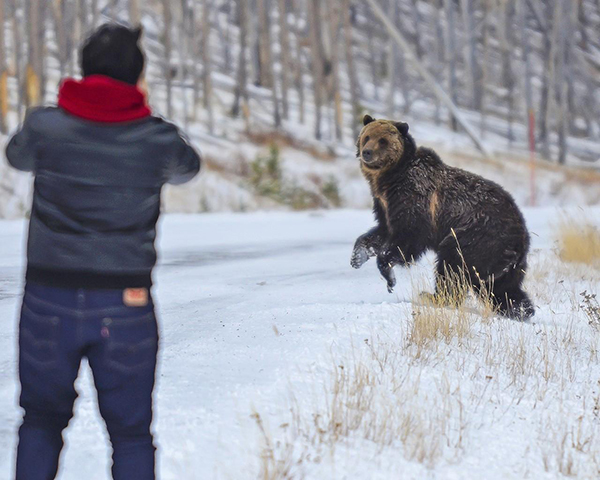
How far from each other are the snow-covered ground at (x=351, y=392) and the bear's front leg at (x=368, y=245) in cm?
35

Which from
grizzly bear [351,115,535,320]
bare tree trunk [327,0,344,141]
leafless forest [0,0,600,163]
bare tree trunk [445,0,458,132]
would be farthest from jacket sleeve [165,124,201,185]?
bare tree trunk [445,0,458,132]

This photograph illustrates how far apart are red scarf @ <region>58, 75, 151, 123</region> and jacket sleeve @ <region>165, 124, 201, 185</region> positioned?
17 centimetres

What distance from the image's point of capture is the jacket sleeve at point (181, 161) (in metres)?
2.49

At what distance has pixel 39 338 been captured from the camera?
2.37m

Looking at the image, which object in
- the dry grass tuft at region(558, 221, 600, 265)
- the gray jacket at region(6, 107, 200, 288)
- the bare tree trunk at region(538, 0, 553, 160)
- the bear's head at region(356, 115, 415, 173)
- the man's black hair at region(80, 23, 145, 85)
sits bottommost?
the bare tree trunk at region(538, 0, 553, 160)

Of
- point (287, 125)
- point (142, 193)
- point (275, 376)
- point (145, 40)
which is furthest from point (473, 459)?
point (145, 40)

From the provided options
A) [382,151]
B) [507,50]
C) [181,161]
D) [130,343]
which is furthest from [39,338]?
[507,50]

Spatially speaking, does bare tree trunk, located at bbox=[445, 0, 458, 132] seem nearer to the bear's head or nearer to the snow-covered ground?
the snow-covered ground

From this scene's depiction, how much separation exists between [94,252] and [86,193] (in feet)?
0.59

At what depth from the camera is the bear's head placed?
19.3 ft

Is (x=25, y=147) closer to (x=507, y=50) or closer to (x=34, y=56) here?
(x=34, y=56)

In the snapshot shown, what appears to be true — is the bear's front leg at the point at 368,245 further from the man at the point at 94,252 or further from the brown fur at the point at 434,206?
the man at the point at 94,252

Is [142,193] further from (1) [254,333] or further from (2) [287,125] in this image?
(2) [287,125]

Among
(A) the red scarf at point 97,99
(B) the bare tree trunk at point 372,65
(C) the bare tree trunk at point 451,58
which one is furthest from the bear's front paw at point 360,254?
(B) the bare tree trunk at point 372,65
